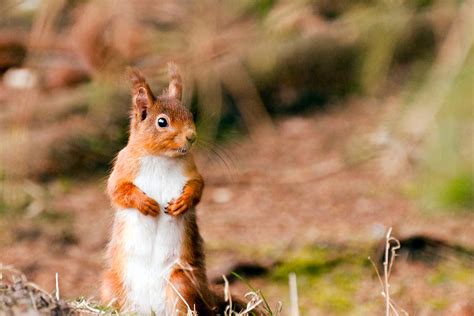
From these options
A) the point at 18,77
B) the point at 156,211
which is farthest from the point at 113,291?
the point at 18,77

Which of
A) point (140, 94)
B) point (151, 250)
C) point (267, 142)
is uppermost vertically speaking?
point (140, 94)

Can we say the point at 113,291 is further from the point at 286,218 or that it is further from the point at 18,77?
the point at 18,77

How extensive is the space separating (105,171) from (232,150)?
31.6 inches

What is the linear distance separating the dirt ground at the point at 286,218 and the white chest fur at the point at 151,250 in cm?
160

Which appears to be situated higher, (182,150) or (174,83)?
(174,83)

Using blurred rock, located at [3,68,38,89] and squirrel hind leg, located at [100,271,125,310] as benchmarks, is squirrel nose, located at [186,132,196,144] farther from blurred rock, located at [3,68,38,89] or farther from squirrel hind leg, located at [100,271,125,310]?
blurred rock, located at [3,68,38,89]

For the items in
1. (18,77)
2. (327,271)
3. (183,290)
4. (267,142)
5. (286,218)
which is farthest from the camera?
(18,77)

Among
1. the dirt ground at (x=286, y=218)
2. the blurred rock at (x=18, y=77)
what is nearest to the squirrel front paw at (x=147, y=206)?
the dirt ground at (x=286, y=218)

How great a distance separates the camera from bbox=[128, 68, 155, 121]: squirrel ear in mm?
3250

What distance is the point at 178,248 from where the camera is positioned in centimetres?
329

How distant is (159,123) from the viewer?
322 cm

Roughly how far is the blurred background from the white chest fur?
3.86 feet

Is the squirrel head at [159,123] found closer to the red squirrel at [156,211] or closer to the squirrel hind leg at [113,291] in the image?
the red squirrel at [156,211]

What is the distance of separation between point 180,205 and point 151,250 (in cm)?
16
